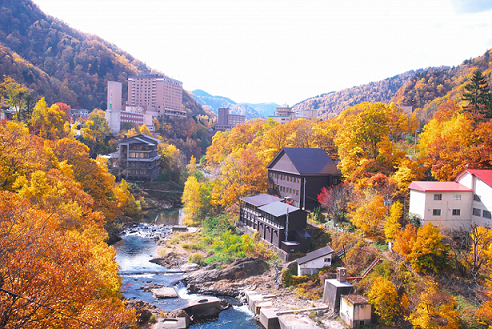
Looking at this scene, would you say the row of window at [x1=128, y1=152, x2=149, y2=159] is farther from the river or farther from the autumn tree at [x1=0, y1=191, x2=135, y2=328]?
the autumn tree at [x1=0, y1=191, x2=135, y2=328]

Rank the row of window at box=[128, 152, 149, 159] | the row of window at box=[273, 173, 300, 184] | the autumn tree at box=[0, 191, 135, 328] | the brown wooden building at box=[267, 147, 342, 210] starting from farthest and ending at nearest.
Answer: the row of window at box=[128, 152, 149, 159]
the row of window at box=[273, 173, 300, 184]
the brown wooden building at box=[267, 147, 342, 210]
the autumn tree at box=[0, 191, 135, 328]

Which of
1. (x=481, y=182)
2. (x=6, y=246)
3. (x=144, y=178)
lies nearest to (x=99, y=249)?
(x=6, y=246)

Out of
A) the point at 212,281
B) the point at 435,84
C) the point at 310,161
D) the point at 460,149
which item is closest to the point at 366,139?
the point at 310,161

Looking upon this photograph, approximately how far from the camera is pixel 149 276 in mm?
22750

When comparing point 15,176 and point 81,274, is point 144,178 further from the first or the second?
point 81,274

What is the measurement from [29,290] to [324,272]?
16.9 metres

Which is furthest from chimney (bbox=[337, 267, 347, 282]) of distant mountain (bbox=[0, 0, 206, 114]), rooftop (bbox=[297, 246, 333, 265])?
distant mountain (bbox=[0, 0, 206, 114])

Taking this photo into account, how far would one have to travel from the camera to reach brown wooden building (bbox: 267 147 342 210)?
28312 mm

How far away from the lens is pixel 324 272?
66.4 ft

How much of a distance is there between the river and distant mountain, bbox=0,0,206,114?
65482 mm

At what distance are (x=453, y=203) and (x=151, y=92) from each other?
4007 inches

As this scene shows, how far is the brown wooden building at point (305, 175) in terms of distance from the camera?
1115 inches

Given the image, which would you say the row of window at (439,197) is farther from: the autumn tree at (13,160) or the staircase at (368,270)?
the autumn tree at (13,160)

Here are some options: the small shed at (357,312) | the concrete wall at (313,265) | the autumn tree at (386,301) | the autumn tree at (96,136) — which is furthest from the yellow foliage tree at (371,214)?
the autumn tree at (96,136)
